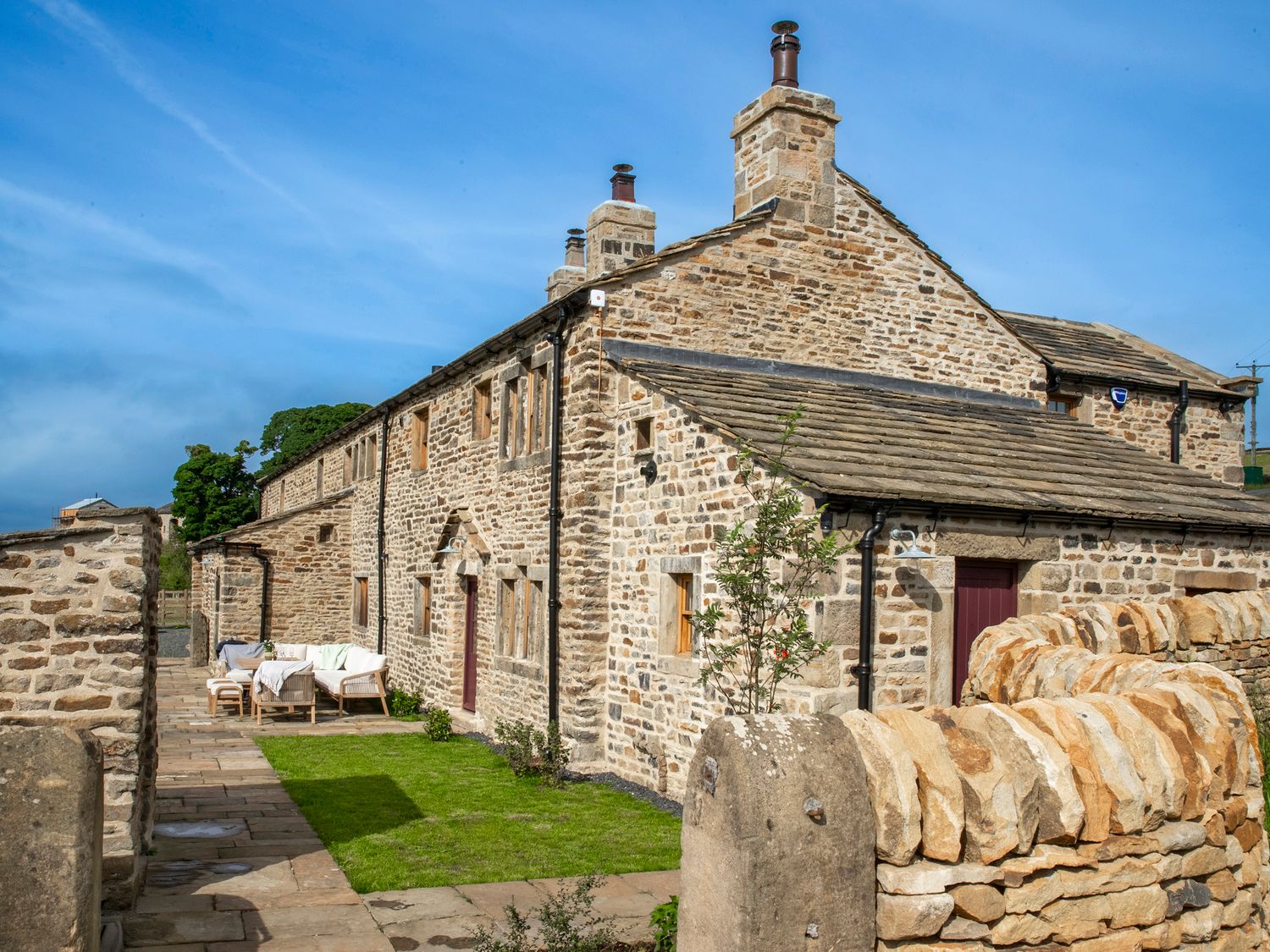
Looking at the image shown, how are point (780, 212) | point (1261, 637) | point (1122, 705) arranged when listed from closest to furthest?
1. point (1122, 705)
2. point (1261, 637)
3. point (780, 212)

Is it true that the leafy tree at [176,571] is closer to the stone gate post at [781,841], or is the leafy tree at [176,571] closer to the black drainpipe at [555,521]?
the black drainpipe at [555,521]

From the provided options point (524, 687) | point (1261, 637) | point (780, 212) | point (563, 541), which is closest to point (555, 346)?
point (563, 541)

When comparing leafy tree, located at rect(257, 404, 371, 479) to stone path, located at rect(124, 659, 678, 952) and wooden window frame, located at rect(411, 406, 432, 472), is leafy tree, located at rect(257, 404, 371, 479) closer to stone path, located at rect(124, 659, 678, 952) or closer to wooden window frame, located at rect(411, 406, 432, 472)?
wooden window frame, located at rect(411, 406, 432, 472)

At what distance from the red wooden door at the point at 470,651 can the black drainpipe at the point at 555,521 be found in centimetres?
391

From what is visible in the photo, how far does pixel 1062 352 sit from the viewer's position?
58.2ft

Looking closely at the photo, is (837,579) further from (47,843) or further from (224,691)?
(224,691)

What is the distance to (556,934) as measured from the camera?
5.75 meters

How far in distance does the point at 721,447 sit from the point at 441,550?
840cm

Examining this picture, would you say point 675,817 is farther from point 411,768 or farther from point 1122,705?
point 1122,705

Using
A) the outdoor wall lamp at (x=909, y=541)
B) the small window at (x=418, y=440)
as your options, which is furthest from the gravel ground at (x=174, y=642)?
the outdoor wall lamp at (x=909, y=541)

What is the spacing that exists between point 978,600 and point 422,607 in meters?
11.2

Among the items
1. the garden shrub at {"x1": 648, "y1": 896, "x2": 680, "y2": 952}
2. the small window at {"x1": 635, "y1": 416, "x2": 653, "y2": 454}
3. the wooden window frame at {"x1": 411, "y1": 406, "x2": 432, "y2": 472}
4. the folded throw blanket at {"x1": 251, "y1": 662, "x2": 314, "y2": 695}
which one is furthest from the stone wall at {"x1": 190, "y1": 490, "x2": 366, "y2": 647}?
the garden shrub at {"x1": 648, "y1": 896, "x2": 680, "y2": 952}

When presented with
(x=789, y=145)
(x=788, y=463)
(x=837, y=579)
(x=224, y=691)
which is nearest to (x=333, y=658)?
(x=224, y=691)

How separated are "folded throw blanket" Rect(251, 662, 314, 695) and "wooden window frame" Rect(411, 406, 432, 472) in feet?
14.9
